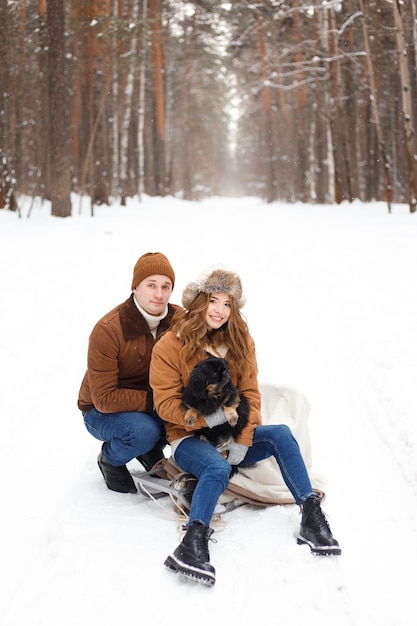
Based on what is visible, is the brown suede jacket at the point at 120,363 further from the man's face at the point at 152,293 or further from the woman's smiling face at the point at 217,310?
the woman's smiling face at the point at 217,310

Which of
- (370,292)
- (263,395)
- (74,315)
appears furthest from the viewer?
(370,292)

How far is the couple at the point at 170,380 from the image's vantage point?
3299 mm

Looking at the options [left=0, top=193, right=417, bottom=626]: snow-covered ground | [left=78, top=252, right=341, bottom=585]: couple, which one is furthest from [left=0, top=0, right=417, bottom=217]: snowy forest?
[left=78, top=252, right=341, bottom=585]: couple

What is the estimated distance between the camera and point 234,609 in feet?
8.43

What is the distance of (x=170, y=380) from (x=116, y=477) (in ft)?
2.84

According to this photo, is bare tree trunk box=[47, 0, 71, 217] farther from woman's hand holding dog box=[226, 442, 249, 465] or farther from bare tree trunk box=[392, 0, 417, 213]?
woman's hand holding dog box=[226, 442, 249, 465]

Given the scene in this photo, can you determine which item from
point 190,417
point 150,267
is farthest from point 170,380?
point 150,267

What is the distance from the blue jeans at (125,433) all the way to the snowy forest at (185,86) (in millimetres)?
10762

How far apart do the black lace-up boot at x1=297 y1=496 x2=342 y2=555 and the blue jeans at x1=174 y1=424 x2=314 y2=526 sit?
0.23 feet

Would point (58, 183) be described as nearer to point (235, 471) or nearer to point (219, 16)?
point (235, 471)

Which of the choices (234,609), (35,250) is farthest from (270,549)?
(35,250)

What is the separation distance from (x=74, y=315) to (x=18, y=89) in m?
9.98

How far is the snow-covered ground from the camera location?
8.59 feet

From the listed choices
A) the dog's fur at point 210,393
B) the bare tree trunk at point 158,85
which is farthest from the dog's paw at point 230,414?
the bare tree trunk at point 158,85
